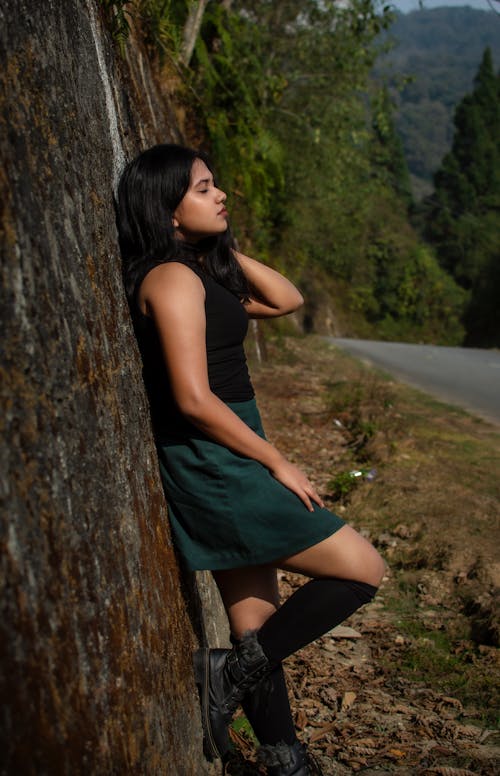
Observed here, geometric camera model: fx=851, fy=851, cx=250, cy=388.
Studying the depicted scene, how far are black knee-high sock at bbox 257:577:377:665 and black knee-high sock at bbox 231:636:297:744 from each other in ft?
0.40

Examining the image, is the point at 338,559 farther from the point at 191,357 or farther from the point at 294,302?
the point at 294,302

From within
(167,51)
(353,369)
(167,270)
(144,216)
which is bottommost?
(353,369)

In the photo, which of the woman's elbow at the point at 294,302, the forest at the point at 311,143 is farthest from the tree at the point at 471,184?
the woman's elbow at the point at 294,302

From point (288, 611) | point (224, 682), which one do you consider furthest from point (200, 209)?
point (224, 682)

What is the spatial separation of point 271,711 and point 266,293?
62.3 inches

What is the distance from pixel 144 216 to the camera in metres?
2.82

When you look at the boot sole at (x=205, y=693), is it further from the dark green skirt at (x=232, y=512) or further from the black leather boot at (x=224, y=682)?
the dark green skirt at (x=232, y=512)

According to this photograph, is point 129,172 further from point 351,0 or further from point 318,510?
point 351,0

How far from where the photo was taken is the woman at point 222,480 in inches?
104

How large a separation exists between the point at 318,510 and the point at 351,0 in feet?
60.5

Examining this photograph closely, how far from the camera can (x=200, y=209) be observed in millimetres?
2928

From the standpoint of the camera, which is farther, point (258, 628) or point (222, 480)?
point (258, 628)

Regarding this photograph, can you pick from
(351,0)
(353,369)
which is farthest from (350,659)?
(351,0)

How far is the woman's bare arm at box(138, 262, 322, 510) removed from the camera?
2.56 meters
